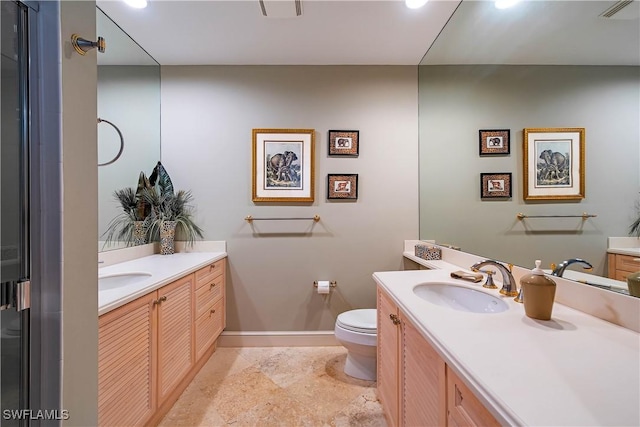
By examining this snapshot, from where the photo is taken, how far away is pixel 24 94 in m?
0.68

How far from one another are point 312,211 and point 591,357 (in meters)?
1.89

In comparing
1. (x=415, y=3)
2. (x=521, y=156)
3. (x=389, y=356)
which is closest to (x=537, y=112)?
(x=521, y=156)

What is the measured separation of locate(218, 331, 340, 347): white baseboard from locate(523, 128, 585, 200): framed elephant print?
1903 millimetres

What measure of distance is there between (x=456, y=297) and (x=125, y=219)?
230 cm

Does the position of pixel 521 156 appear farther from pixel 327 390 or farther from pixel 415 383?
pixel 327 390

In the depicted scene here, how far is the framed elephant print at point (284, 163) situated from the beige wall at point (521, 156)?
1.06 meters

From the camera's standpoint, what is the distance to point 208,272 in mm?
1953

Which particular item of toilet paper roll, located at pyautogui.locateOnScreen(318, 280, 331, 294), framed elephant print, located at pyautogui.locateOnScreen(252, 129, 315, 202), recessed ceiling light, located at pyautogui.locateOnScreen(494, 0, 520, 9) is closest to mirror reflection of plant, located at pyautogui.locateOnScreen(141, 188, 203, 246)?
framed elephant print, located at pyautogui.locateOnScreen(252, 129, 315, 202)

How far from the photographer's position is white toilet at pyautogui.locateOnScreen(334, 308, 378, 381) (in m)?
1.71

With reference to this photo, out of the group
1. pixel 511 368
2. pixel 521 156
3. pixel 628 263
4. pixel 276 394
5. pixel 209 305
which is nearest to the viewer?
pixel 511 368

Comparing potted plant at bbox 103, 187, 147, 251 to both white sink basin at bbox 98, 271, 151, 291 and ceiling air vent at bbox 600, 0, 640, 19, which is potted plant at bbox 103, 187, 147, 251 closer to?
white sink basin at bbox 98, 271, 151, 291

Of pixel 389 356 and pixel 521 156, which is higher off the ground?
pixel 521 156

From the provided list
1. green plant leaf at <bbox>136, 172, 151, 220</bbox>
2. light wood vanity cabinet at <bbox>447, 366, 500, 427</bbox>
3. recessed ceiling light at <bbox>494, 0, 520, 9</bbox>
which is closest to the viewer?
light wood vanity cabinet at <bbox>447, 366, 500, 427</bbox>

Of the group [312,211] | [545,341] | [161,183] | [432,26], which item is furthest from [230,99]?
[545,341]
